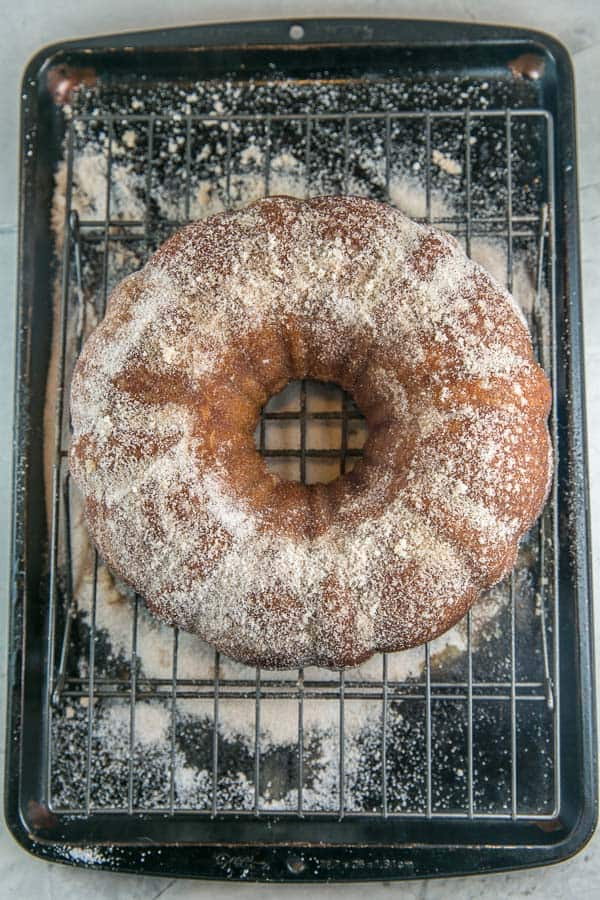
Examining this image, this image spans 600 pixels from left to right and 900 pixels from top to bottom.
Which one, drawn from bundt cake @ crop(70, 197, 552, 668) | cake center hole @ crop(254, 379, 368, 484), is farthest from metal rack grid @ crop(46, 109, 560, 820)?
bundt cake @ crop(70, 197, 552, 668)

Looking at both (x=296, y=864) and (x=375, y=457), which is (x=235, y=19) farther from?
(x=296, y=864)

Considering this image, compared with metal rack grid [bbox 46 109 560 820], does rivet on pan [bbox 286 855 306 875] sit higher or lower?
lower

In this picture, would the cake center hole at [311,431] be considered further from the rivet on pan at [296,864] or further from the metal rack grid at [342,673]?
the rivet on pan at [296,864]

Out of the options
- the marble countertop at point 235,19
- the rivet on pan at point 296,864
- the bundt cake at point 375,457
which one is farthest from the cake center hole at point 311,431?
the rivet on pan at point 296,864

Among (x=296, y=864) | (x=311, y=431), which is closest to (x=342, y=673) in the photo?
(x=296, y=864)

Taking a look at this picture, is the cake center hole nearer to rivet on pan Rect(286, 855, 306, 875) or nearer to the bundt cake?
the bundt cake
